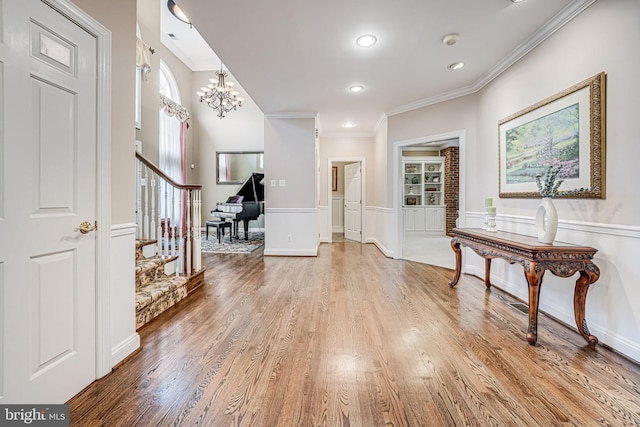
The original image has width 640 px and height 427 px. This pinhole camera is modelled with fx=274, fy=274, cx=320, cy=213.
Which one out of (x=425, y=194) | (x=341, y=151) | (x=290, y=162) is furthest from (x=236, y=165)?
(x=425, y=194)

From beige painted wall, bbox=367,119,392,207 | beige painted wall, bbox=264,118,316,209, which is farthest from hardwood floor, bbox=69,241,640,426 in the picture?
beige painted wall, bbox=367,119,392,207

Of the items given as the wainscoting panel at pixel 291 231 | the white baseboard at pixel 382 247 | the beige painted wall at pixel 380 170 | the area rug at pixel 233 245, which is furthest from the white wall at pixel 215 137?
the white baseboard at pixel 382 247

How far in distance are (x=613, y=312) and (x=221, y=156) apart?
8.84 m

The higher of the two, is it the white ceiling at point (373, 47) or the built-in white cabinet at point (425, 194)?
the white ceiling at point (373, 47)

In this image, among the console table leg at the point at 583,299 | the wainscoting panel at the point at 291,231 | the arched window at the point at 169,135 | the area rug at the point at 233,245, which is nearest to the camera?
the console table leg at the point at 583,299

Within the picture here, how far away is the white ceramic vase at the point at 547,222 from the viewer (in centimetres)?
206

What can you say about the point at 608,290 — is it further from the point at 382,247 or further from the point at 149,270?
the point at 149,270

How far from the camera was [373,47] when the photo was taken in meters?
2.78

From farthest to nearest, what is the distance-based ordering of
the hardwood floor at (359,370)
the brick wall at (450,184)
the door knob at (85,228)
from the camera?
the brick wall at (450,184), the door knob at (85,228), the hardwood floor at (359,370)

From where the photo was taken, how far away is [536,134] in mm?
2598

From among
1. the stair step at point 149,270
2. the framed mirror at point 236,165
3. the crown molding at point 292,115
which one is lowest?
the stair step at point 149,270

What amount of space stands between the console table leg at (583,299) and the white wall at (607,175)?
10 centimetres

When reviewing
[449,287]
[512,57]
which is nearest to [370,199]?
[449,287]

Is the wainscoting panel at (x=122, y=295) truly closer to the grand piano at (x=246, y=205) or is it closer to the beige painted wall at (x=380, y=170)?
the beige painted wall at (x=380, y=170)
